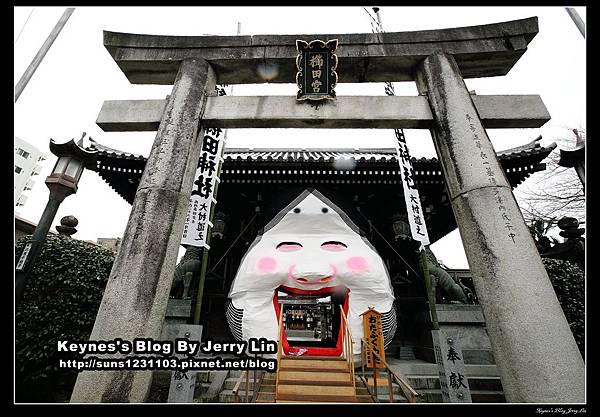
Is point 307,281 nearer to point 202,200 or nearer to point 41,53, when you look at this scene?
point 202,200

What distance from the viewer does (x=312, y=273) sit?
5930 mm

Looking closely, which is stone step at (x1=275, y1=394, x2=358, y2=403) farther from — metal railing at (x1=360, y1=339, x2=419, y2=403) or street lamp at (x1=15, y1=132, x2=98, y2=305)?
street lamp at (x1=15, y1=132, x2=98, y2=305)

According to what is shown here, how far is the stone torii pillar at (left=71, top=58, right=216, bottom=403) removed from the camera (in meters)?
2.98

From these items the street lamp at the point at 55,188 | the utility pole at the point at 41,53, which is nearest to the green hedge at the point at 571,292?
the street lamp at the point at 55,188

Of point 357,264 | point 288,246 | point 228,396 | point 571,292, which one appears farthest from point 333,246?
point 571,292

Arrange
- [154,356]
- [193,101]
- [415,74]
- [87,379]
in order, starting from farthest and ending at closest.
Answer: [415,74], [193,101], [154,356], [87,379]

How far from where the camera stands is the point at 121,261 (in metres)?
3.46

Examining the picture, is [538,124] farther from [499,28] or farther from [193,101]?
[193,101]

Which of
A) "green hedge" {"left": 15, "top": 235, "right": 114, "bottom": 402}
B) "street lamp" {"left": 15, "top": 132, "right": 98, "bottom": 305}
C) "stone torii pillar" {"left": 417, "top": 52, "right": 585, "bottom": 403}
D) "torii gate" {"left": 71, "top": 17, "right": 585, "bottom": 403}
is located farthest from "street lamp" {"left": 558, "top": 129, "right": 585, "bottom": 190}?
"green hedge" {"left": 15, "top": 235, "right": 114, "bottom": 402}

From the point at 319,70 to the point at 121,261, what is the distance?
399cm

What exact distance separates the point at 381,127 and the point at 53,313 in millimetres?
7014

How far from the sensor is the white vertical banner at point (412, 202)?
4.59 metres

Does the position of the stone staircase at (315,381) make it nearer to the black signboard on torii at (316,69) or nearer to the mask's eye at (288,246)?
Result: the mask's eye at (288,246)

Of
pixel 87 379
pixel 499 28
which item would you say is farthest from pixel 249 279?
pixel 499 28
